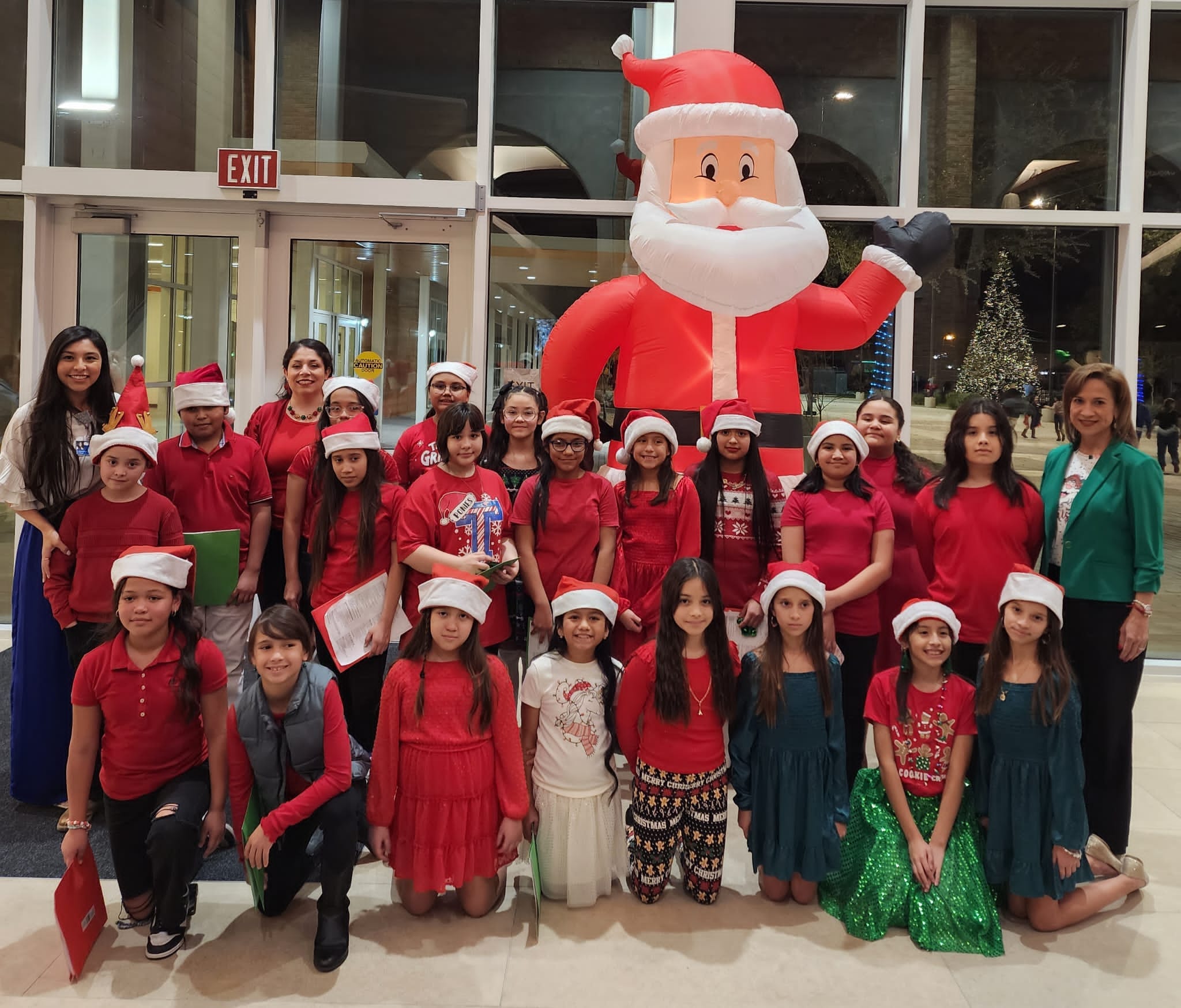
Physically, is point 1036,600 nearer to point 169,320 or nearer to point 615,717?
point 615,717

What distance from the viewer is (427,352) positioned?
15.5 ft

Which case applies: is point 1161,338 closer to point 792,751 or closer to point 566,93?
point 566,93

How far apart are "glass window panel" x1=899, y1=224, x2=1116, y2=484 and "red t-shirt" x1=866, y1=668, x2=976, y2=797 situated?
2.78m

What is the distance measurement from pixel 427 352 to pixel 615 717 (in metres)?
2.78

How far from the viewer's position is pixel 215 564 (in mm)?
2627

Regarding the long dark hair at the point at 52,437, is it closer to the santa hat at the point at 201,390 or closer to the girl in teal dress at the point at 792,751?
the santa hat at the point at 201,390

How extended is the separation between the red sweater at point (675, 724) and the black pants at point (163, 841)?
1.01 m

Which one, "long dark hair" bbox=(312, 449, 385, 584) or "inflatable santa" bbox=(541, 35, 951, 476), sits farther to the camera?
"inflatable santa" bbox=(541, 35, 951, 476)

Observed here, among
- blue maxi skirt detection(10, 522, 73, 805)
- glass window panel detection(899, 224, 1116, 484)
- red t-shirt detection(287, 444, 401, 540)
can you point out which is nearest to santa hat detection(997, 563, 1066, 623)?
red t-shirt detection(287, 444, 401, 540)

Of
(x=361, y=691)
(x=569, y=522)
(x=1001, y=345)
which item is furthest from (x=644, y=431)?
(x=1001, y=345)

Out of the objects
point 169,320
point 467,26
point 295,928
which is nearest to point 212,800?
A: point 295,928

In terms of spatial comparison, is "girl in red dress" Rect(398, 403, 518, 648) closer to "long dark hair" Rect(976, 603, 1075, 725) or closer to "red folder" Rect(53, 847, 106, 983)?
"red folder" Rect(53, 847, 106, 983)

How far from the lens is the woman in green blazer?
93.9 inches

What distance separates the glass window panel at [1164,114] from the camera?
4.83 m
